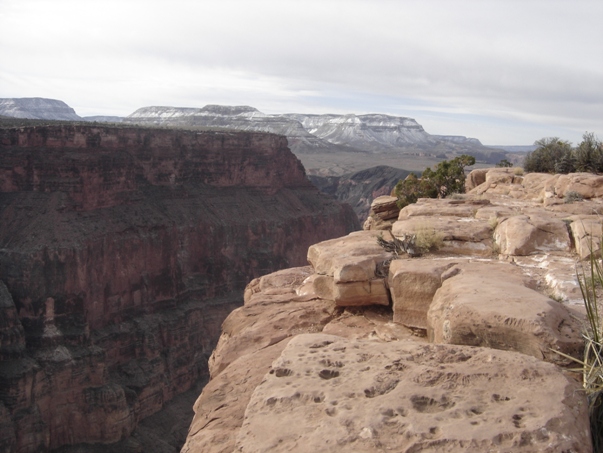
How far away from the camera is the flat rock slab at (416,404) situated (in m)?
4.09

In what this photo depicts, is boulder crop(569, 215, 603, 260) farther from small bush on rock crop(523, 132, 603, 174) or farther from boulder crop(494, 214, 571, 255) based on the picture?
small bush on rock crop(523, 132, 603, 174)

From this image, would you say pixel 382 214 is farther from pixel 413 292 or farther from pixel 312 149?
pixel 312 149

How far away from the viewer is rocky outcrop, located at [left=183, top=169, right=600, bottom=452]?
167 inches

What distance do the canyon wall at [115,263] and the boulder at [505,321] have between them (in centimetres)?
2576

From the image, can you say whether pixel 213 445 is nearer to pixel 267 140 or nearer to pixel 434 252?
pixel 434 252

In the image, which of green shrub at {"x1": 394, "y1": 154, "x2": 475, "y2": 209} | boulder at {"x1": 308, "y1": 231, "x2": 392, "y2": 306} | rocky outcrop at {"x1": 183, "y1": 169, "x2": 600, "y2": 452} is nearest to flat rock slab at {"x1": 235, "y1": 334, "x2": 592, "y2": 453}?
rocky outcrop at {"x1": 183, "y1": 169, "x2": 600, "y2": 452}

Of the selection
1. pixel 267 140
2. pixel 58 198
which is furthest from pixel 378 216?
pixel 267 140

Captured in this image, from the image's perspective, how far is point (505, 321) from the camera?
5.64 meters

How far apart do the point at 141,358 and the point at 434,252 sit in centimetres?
3046

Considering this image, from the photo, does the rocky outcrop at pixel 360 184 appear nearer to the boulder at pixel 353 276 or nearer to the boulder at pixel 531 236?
the boulder at pixel 531 236

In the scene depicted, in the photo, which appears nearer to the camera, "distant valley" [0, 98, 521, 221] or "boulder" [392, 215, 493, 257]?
"boulder" [392, 215, 493, 257]

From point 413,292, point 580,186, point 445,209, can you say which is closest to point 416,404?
point 413,292

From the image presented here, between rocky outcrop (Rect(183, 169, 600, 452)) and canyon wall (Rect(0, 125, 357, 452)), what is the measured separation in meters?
23.6

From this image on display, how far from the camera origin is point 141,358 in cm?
3578
